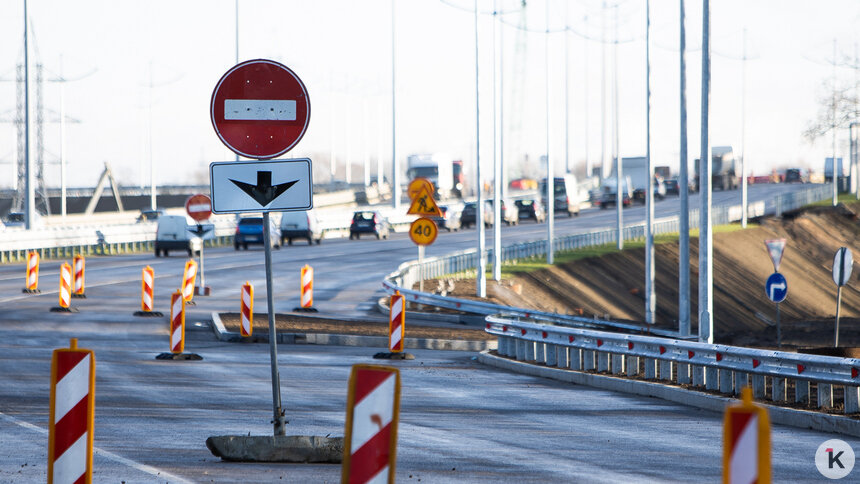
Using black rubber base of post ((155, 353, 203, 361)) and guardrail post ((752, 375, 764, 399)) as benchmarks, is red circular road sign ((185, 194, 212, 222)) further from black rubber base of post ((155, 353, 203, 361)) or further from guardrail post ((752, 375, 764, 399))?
guardrail post ((752, 375, 764, 399))

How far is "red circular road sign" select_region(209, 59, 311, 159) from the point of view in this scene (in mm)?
9273

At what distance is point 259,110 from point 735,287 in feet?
168

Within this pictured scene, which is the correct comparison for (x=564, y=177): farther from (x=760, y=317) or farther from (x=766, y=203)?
(x=760, y=317)

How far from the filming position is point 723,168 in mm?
105188

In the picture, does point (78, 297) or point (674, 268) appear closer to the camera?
point (78, 297)

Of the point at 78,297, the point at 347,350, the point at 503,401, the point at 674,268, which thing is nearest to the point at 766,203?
the point at 674,268

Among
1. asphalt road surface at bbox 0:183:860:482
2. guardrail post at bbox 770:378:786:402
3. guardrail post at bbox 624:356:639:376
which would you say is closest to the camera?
asphalt road surface at bbox 0:183:860:482

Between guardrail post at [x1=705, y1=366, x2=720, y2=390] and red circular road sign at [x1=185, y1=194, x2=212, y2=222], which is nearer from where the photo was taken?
guardrail post at [x1=705, y1=366, x2=720, y2=390]

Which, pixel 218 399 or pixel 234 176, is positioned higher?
pixel 234 176

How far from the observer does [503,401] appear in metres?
15.3

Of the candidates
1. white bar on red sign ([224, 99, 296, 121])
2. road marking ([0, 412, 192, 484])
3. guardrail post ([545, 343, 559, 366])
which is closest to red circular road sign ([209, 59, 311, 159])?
white bar on red sign ([224, 99, 296, 121])

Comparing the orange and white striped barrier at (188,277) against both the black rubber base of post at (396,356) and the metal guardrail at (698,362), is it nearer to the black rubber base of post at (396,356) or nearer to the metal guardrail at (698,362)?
the black rubber base of post at (396,356)

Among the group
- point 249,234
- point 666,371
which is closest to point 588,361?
point 666,371

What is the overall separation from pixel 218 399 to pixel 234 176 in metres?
5.99
